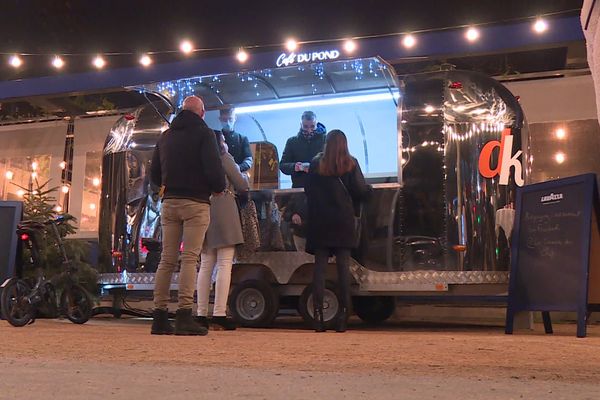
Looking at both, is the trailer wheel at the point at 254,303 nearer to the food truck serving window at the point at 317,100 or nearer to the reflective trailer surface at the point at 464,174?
the reflective trailer surface at the point at 464,174

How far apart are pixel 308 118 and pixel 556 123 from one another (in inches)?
177

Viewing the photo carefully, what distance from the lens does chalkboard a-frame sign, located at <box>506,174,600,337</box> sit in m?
5.17

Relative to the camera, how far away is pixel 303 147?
661cm

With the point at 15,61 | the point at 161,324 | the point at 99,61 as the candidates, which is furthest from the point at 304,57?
the point at 15,61

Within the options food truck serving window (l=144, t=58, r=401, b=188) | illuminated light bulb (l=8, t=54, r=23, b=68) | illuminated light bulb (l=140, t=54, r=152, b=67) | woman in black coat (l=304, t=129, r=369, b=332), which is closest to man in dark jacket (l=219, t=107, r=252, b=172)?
food truck serving window (l=144, t=58, r=401, b=188)

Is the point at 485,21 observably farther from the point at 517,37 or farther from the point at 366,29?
the point at 366,29

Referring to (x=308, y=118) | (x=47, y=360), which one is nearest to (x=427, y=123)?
(x=308, y=118)

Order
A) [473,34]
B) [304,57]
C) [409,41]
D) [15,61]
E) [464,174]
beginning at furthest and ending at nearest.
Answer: [15,61]
[409,41]
[473,34]
[304,57]
[464,174]

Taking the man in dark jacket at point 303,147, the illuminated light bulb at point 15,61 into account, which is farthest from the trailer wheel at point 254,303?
the illuminated light bulb at point 15,61

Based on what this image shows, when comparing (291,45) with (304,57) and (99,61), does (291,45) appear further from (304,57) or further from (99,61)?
(99,61)

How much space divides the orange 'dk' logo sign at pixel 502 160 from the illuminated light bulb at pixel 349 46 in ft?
12.6

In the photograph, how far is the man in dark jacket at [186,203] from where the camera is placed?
486 cm

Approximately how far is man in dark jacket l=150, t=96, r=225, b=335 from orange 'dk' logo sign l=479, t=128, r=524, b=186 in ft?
8.42

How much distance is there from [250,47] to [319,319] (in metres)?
5.76
